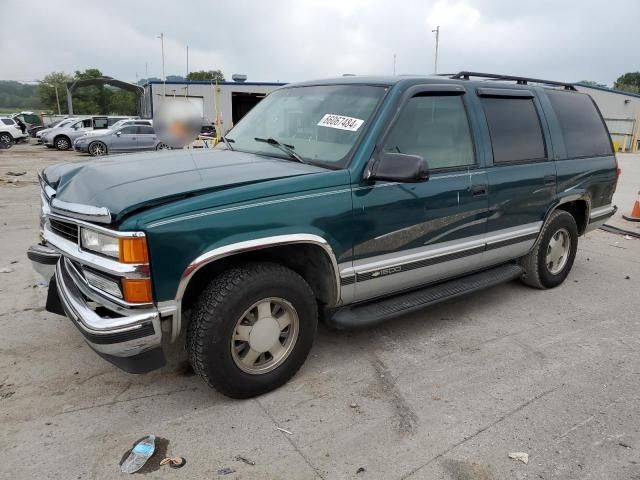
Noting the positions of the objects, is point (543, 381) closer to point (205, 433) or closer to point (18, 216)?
point (205, 433)

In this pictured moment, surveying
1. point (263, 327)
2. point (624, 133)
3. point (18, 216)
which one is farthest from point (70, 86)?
point (263, 327)

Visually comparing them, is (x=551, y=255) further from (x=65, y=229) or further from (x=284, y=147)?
(x=65, y=229)

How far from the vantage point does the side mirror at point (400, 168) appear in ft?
9.58

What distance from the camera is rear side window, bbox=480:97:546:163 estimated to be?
3982 mm

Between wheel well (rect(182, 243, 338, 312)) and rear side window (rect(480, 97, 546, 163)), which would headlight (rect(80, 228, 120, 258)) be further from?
rear side window (rect(480, 97, 546, 163))

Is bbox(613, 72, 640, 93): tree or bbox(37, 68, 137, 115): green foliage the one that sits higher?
bbox(613, 72, 640, 93): tree

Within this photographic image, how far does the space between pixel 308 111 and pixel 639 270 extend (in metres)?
4.57

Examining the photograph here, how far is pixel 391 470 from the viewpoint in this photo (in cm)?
243

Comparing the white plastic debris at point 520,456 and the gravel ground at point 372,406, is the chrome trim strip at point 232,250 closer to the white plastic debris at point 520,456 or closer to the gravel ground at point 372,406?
the gravel ground at point 372,406

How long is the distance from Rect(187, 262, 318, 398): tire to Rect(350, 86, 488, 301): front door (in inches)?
17.3

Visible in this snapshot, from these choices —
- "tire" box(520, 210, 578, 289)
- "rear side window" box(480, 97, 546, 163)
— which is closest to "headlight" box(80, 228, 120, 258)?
"rear side window" box(480, 97, 546, 163)

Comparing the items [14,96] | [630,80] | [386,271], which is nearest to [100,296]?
[386,271]

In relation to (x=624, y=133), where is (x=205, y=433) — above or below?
below

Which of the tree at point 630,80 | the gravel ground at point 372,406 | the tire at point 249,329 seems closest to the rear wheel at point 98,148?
the gravel ground at point 372,406
